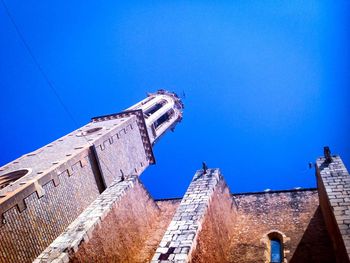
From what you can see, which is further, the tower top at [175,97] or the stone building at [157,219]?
the tower top at [175,97]

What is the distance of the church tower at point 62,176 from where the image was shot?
31.4 ft

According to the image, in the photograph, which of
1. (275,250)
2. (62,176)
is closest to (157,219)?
(62,176)

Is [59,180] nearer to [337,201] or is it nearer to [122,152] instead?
[122,152]

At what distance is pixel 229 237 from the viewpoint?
9969 mm

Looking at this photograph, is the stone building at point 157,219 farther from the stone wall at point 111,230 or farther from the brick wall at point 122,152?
the brick wall at point 122,152

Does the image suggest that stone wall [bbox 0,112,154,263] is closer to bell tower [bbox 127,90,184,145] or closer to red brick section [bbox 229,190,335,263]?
A: bell tower [bbox 127,90,184,145]

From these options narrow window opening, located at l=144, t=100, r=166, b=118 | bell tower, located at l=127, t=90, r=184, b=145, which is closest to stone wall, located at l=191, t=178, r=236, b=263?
bell tower, located at l=127, t=90, r=184, b=145

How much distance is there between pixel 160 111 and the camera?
26.7 m

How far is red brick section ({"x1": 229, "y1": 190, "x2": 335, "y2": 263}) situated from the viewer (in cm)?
910

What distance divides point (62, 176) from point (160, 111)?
1495 cm

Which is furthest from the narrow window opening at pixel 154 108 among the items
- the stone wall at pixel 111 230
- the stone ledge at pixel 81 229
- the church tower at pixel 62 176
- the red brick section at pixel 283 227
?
the stone ledge at pixel 81 229

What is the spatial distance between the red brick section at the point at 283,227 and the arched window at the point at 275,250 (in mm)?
191

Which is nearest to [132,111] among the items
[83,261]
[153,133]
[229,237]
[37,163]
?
[153,133]

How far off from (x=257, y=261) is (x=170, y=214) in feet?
14.6
